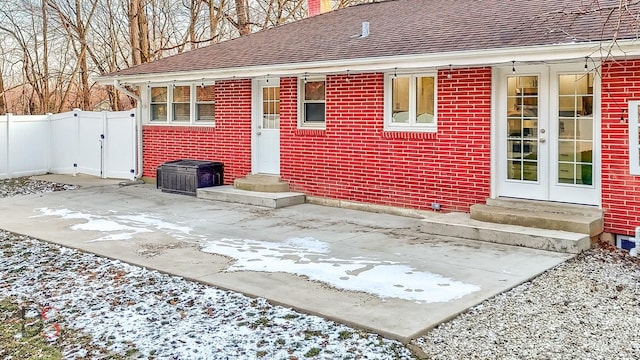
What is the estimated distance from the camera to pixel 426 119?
10086mm

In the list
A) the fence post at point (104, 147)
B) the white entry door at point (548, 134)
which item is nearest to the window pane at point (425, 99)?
the white entry door at point (548, 134)

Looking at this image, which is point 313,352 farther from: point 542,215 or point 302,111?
point 302,111

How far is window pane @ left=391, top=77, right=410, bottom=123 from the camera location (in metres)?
10.3

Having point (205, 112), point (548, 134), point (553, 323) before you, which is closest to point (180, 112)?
point (205, 112)

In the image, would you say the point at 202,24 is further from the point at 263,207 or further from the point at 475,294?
the point at 475,294

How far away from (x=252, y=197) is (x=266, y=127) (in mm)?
1750

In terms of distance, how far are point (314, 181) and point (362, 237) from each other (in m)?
3.16

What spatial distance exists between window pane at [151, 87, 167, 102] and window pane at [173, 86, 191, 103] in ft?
1.16

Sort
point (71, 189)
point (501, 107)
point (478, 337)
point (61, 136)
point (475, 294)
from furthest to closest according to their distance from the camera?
1. point (61, 136)
2. point (71, 189)
3. point (501, 107)
4. point (475, 294)
5. point (478, 337)

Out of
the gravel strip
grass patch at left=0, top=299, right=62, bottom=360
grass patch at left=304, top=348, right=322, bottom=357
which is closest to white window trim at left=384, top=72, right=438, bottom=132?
the gravel strip

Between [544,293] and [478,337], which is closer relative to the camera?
[478,337]

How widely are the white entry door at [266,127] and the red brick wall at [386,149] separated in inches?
14.1

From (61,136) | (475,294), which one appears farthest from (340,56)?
(61,136)

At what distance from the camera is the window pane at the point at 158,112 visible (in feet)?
47.9
